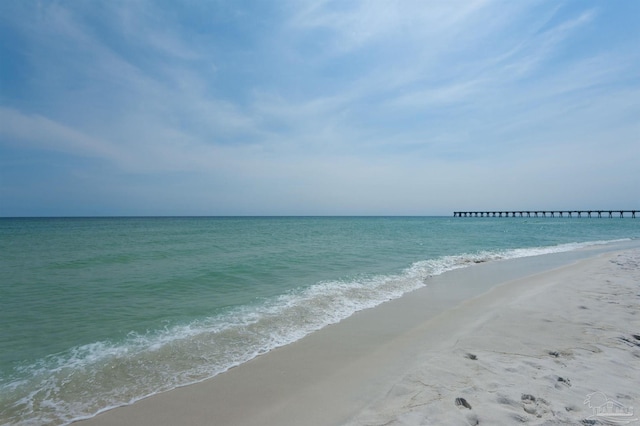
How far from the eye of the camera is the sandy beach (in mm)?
3385

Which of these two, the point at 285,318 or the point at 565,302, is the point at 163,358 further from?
the point at 565,302

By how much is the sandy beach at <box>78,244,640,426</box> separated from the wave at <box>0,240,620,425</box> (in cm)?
36

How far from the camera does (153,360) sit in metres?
5.20

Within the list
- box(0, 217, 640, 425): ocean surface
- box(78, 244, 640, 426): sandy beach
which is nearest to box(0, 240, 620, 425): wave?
box(0, 217, 640, 425): ocean surface

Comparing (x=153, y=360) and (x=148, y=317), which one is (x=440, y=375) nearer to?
(x=153, y=360)

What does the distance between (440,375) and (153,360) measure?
455 cm

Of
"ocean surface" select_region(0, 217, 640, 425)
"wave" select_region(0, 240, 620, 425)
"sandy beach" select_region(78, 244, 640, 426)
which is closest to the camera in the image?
"sandy beach" select_region(78, 244, 640, 426)

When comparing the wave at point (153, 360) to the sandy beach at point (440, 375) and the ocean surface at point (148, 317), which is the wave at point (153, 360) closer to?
the ocean surface at point (148, 317)

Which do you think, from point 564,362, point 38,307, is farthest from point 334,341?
point 38,307

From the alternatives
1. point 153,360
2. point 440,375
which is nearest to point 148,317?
point 153,360

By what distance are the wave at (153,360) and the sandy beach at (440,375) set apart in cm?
36

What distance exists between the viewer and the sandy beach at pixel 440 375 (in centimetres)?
338

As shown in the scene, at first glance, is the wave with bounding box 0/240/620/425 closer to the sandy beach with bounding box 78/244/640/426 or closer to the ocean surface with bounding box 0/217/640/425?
the ocean surface with bounding box 0/217/640/425

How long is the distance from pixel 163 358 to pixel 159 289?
531 centimetres
